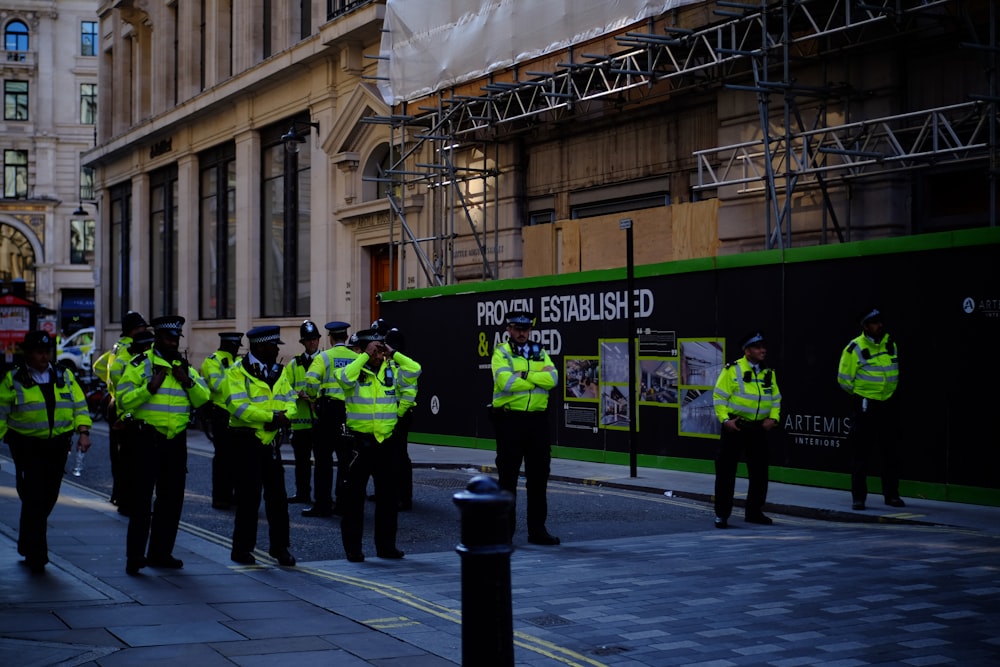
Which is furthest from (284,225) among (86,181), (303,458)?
(86,181)

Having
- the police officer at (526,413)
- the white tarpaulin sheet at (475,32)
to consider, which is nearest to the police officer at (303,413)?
the police officer at (526,413)

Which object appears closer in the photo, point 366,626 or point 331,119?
point 366,626

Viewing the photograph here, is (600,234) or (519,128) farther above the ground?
(519,128)

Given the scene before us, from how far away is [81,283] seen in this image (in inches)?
2857

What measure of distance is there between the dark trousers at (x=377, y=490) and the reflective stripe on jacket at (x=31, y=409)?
2.10 m

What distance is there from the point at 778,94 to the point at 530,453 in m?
8.73

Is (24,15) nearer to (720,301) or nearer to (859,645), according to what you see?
(720,301)

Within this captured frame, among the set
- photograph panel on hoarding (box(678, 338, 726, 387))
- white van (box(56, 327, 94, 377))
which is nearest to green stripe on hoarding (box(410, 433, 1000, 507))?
photograph panel on hoarding (box(678, 338, 726, 387))

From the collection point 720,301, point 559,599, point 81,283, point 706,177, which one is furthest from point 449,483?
point 81,283

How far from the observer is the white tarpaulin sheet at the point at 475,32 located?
1923 centimetres

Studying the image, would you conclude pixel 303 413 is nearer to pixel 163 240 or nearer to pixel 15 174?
pixel 163 240

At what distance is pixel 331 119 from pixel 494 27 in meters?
7.71

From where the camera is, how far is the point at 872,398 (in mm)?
12281

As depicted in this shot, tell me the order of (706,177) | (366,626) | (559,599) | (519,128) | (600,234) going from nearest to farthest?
(366,626) < (559,599) < (706,177) < (600,234) < (519,128)
